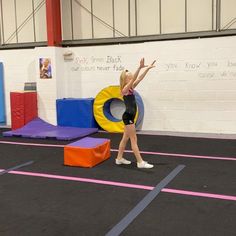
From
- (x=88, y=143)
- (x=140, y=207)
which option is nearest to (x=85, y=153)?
(x=88, y=143)

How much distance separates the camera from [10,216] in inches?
142

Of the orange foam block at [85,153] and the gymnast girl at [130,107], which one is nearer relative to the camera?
the gymnast girl at [130,107]

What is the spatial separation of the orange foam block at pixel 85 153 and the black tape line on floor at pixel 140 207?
1.15m

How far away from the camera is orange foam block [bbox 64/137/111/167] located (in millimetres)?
5281

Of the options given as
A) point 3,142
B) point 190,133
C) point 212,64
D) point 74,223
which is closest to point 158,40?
point 212,64

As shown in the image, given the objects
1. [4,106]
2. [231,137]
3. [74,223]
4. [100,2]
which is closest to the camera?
[74,223]

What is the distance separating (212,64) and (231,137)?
1.58 metres

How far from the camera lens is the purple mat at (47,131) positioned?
25.0 feet

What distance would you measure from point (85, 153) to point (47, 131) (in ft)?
9.92

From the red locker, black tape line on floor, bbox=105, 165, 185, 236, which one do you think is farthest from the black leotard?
the red locker

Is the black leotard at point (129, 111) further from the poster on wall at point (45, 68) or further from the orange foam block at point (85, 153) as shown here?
the poster on wall at point (45, 68)

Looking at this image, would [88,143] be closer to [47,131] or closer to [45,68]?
[47,131]

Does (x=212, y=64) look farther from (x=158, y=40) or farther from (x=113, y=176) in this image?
(x=113, y=176)

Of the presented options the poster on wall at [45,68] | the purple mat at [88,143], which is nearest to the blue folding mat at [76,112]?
the poster on wall at [45,68]
